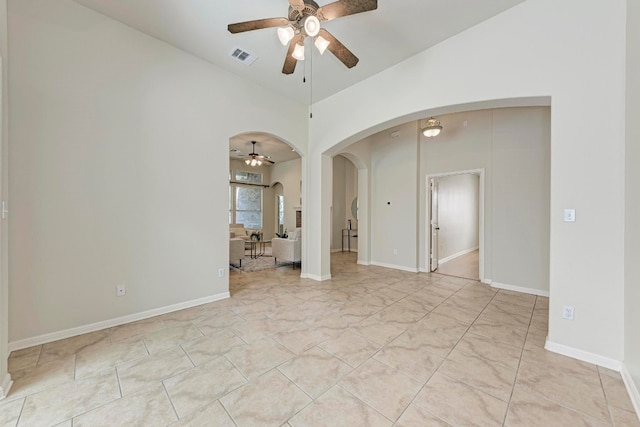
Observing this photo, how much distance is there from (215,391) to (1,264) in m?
1.80

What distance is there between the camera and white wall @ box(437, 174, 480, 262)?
268 inches

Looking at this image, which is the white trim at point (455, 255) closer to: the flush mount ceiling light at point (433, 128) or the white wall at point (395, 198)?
the white wall at point (395, 198)

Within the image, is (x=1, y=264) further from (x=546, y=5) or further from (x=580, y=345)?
(x=546, y=5)

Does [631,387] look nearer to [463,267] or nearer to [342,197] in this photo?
[463,267]

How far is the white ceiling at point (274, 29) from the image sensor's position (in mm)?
2656

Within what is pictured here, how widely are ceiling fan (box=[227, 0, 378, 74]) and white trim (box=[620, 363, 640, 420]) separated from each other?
337cm

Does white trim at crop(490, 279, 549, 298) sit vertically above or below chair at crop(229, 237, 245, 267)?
below

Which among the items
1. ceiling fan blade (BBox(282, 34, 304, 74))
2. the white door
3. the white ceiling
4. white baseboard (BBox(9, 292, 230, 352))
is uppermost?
the white ceiling

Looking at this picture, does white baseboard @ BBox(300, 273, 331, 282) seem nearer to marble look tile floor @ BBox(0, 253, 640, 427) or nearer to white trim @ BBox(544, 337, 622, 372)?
marble look tile floor @ BBox(0, 253, 640, 427)

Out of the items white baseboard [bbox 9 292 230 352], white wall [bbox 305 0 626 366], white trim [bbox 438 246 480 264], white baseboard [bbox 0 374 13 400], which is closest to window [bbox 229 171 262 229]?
white baseboard [bbox 9 292 230 352]

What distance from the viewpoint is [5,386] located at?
179cm

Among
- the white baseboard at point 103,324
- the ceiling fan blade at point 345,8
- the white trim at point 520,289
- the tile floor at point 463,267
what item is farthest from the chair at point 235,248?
the white trim at point 520,289

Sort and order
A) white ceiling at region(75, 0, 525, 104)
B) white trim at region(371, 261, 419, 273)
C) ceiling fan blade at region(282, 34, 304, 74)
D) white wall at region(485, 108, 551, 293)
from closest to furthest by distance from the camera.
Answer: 1. ceiling fan blade at region(282, 34, 304, 74)
2. white ceiling at region(75, 0, 525, 104)
3. white wall at region(485, 108, 551, 293)
4. white trim at region(371, 261, 419, 273)

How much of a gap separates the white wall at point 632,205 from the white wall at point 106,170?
14.2ft
